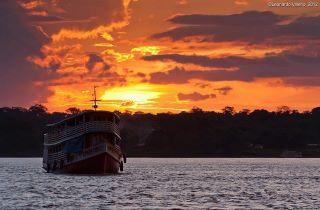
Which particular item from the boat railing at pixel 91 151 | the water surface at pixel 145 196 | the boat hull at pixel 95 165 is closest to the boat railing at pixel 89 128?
the boat railing at pixel 91 151

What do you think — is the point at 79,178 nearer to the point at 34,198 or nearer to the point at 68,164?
the point at 68,164

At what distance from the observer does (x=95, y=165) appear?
10206 cm

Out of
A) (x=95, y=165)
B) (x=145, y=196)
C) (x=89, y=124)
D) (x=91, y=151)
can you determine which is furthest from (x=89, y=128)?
(x=145, y=196)

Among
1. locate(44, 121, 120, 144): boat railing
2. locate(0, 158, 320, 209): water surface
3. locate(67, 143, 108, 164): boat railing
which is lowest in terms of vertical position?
locate(0, 158, 320, 209): water surface

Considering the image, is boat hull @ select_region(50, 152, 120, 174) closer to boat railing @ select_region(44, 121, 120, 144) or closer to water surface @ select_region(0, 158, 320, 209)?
water surface @ select_region(0, 158, 320, 209)

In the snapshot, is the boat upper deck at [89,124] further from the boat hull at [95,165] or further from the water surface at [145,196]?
the water surface at [145,196]

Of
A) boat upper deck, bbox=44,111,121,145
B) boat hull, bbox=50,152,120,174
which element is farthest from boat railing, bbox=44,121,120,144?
boat hull, bbox=50,152,120,174

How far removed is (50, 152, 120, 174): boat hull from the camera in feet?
332

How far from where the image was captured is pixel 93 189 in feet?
276

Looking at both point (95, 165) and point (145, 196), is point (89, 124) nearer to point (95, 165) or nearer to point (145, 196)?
point (95, 165)

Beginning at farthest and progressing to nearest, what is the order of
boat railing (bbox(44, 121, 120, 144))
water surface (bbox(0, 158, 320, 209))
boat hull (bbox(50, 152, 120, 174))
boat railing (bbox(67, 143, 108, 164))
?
boat railing (bbox(44, 121, 120, 144))
boat hull (bbox(50, 152, 120, 174))
boat railing (bbox(67, 143, 108, 164))
water surface (bbox(0, 158, 320, 209))

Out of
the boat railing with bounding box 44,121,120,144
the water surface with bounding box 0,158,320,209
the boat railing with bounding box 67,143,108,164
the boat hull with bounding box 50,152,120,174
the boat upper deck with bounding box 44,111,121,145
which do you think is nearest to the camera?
the water surface with bounding box 0,158,320,209

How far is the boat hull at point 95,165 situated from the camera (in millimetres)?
101312

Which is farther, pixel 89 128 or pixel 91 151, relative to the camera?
pixel 89 128
